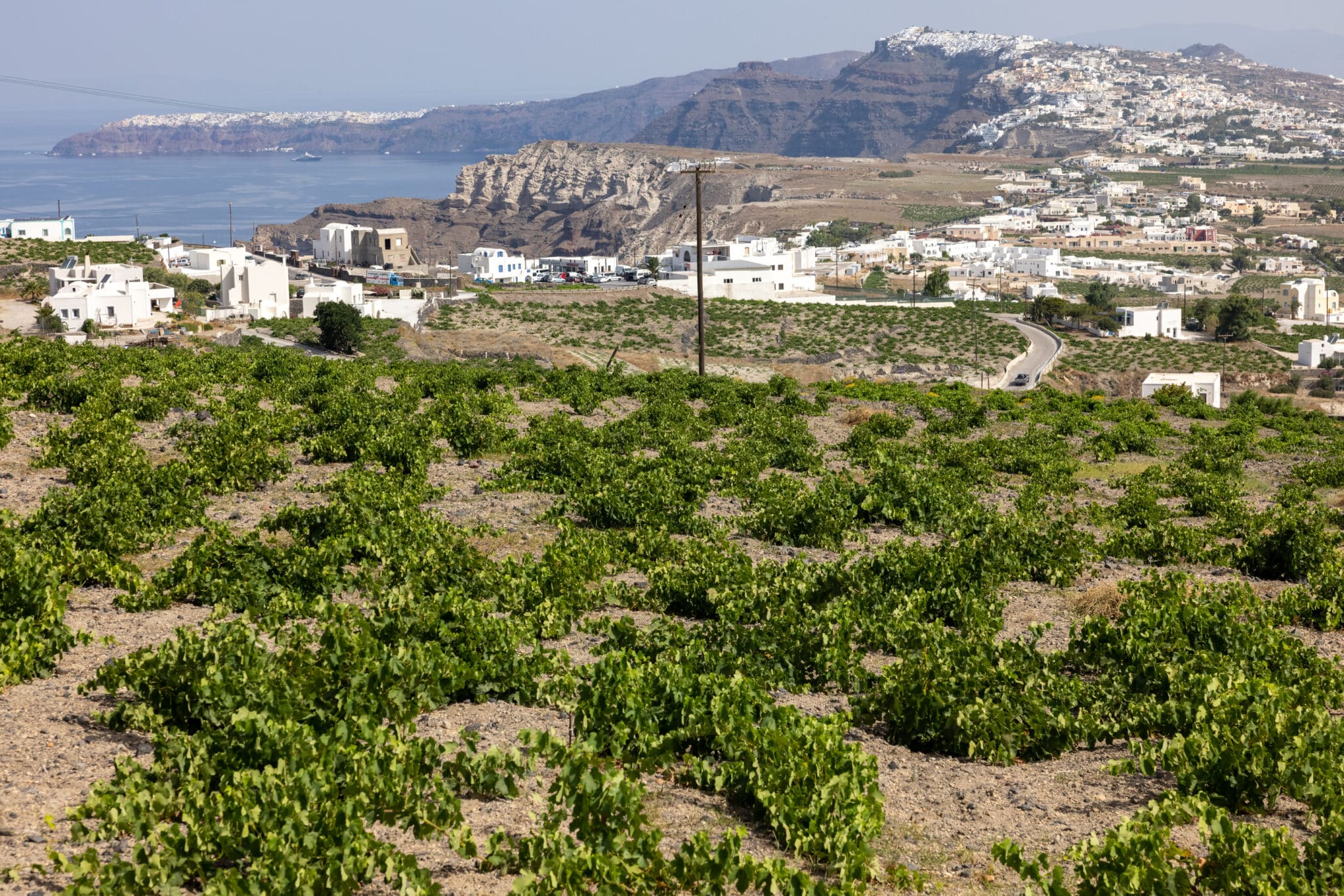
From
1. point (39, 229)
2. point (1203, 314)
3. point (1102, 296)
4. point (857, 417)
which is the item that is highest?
point (39, 229)

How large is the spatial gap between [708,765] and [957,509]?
856cm

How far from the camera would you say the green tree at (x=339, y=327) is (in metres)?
39.2

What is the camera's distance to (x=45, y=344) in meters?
23.1

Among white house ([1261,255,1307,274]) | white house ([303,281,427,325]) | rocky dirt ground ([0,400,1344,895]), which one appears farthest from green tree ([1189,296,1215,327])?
rocky dirt ground ([0,400,1344,895])

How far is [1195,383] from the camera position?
145 feet

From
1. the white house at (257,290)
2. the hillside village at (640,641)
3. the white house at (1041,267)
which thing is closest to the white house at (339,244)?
the white house at (257,290)

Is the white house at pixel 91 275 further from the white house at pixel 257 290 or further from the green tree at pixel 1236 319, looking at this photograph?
the green tree at pixel 1236 319

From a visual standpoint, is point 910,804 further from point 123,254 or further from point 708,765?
point 123,254

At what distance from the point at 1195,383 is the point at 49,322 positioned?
39.5m

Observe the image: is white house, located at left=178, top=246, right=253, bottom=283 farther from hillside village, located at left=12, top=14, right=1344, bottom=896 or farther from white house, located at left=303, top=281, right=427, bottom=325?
hillside village, located at left=12, top=14, right=1344, bottom=896

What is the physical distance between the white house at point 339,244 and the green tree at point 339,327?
56.1 meters

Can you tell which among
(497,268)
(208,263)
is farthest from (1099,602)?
(497,268)

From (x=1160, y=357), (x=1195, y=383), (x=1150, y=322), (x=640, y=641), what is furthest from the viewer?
(x=1150, y=322)

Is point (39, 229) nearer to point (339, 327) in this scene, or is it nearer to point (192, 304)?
point (192, 304)
